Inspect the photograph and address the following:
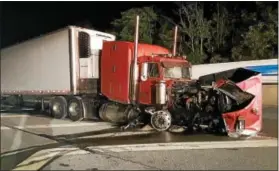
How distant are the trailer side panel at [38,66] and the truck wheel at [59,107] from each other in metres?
0.30

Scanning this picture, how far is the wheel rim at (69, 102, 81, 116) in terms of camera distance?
1570cm

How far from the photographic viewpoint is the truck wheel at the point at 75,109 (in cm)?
1554

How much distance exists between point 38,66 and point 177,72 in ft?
21.8

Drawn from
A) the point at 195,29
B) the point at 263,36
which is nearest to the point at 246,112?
the point at 263,36

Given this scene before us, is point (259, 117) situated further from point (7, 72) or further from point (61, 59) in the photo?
point (7, 72)

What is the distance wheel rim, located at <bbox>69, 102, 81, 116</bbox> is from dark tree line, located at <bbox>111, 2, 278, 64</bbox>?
797 centimetres

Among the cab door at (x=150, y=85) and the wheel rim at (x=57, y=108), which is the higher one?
the cab door at (x=150, y=85)

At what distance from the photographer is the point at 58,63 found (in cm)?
1648

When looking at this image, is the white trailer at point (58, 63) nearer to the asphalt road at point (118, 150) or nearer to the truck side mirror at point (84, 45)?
the truck side mirror at point (84, 45)

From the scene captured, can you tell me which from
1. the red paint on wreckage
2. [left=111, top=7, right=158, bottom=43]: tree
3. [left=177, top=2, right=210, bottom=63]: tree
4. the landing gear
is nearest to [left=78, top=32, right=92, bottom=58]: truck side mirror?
the landing gear

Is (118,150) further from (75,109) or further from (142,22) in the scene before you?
(142,22)

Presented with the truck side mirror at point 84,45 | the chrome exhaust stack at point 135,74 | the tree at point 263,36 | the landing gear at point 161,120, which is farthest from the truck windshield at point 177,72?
the tree at point 263,36

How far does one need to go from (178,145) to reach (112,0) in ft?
67.3

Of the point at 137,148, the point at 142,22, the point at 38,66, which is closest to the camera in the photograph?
the point at 137,148
